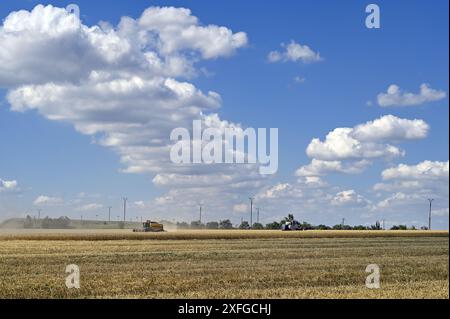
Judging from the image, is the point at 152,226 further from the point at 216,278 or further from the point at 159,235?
the point at 216,278

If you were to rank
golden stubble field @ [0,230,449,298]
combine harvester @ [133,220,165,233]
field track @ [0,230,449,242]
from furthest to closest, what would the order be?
combine harvester @ [133,220,165,233]
field track @ [0,230,449,242]
golden stubble field @ [0,230,449,298]

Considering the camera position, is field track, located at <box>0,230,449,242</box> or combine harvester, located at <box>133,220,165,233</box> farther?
combine harvester, located at <box>133,220,165,233</box>

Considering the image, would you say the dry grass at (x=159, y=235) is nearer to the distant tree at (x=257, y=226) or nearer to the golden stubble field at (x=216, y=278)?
the golden stubble field at (x=216, y=278)

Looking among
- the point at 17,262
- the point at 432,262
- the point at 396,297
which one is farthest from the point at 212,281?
the point at 432,262

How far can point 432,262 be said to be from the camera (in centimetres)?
3625

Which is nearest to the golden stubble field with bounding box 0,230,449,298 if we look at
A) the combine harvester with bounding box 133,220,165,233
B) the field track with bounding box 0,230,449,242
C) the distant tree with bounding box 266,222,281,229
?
the field track with bounding box 0,230,449,242

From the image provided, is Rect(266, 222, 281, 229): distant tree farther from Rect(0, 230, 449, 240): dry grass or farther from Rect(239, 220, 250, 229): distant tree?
Rect(0, 230, 449, 240): dry grass

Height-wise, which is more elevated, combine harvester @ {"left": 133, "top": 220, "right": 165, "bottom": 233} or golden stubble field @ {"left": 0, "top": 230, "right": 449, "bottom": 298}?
combine harvester @ {"left": 133, "top": 220, "right": 165, "bottom": 233}

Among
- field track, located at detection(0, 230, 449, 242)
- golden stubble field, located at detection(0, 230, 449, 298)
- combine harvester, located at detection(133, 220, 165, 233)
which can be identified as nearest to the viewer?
golden stubble field, located at detection(0, 230, 449, 298)

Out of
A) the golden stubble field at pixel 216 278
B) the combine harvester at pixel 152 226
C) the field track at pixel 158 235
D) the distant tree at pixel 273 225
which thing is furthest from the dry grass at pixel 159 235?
the distant tree at pixel 273 225

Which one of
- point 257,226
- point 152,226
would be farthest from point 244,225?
point 152,226
